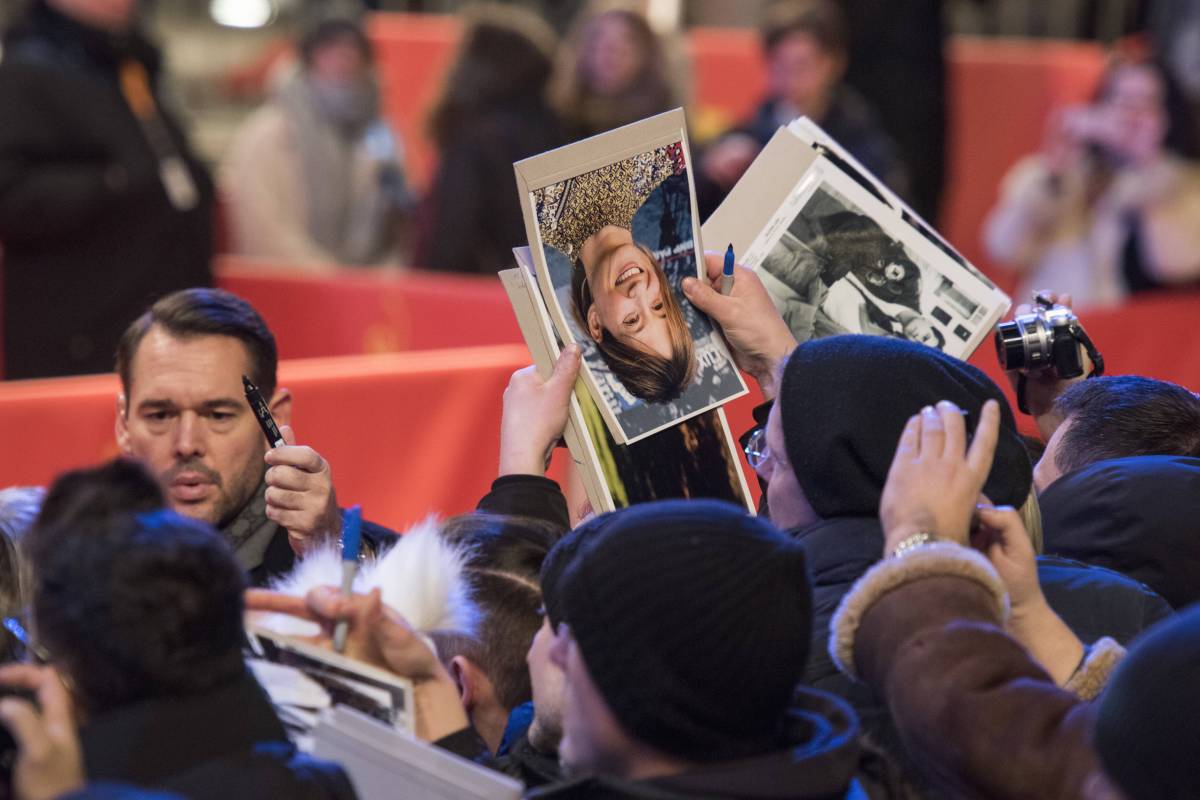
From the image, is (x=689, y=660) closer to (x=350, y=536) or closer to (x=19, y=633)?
(x=350, y=536)

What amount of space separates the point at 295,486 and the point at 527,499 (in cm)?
37

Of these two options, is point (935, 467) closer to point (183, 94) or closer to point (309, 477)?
point (309, 477)

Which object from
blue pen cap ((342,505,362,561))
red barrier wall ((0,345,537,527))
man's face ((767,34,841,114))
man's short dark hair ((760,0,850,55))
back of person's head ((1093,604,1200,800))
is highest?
man's short dark hair ((760,0,850,55))

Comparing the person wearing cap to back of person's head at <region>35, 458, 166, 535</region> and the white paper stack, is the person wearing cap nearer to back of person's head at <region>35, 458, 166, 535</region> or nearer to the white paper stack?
the white paper stack

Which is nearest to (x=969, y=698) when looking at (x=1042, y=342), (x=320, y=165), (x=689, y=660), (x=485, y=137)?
(x=689, y=660)

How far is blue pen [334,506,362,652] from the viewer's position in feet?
6.13

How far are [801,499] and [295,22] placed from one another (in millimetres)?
7887

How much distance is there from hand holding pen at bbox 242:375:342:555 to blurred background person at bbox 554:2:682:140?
13.0 ft

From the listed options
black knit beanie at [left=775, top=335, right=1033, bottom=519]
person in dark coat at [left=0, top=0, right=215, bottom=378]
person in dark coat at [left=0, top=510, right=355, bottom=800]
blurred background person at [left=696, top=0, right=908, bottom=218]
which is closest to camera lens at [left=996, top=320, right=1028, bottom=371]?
black knit beanie at [left=775, top=335, right=1033, bottom=519]

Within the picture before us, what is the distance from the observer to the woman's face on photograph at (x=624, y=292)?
241 centimetres

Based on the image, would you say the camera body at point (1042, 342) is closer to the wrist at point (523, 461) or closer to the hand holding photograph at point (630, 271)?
the hand holding photograph at point (630, 271)

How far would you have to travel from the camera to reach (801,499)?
7.27 ft

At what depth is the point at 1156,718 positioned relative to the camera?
1.49 meters

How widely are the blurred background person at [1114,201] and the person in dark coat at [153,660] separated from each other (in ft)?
18.3
